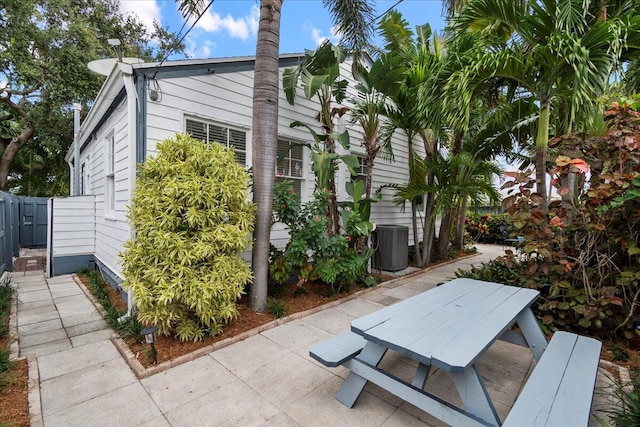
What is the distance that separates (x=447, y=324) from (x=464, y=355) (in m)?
0.44

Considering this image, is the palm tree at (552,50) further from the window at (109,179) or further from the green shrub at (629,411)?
the window at (109,179)

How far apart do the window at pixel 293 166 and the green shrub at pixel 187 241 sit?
1.97 m

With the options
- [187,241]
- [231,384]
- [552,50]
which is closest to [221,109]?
[187,241]

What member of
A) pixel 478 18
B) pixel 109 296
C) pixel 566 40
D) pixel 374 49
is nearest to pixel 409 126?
pixel 374 49

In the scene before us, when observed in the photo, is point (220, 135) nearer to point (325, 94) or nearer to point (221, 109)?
point (221, 109)

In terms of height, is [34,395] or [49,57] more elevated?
[49,57]

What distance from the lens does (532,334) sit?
273 cm

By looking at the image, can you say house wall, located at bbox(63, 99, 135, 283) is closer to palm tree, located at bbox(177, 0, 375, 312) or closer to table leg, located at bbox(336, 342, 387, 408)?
palm tree, located at bbox(177, 0, 375, 312)

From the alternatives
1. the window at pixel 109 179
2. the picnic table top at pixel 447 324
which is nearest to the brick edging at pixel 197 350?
the window at pixel 109 179

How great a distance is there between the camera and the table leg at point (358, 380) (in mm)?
2133

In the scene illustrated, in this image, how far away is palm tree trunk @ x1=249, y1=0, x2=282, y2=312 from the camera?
365cm

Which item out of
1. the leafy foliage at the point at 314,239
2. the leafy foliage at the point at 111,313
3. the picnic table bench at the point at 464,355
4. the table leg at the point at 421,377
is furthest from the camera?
the leafy foliage at the point at 314,239

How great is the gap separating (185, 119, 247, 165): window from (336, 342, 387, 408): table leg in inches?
125

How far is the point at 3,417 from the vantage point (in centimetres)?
207
